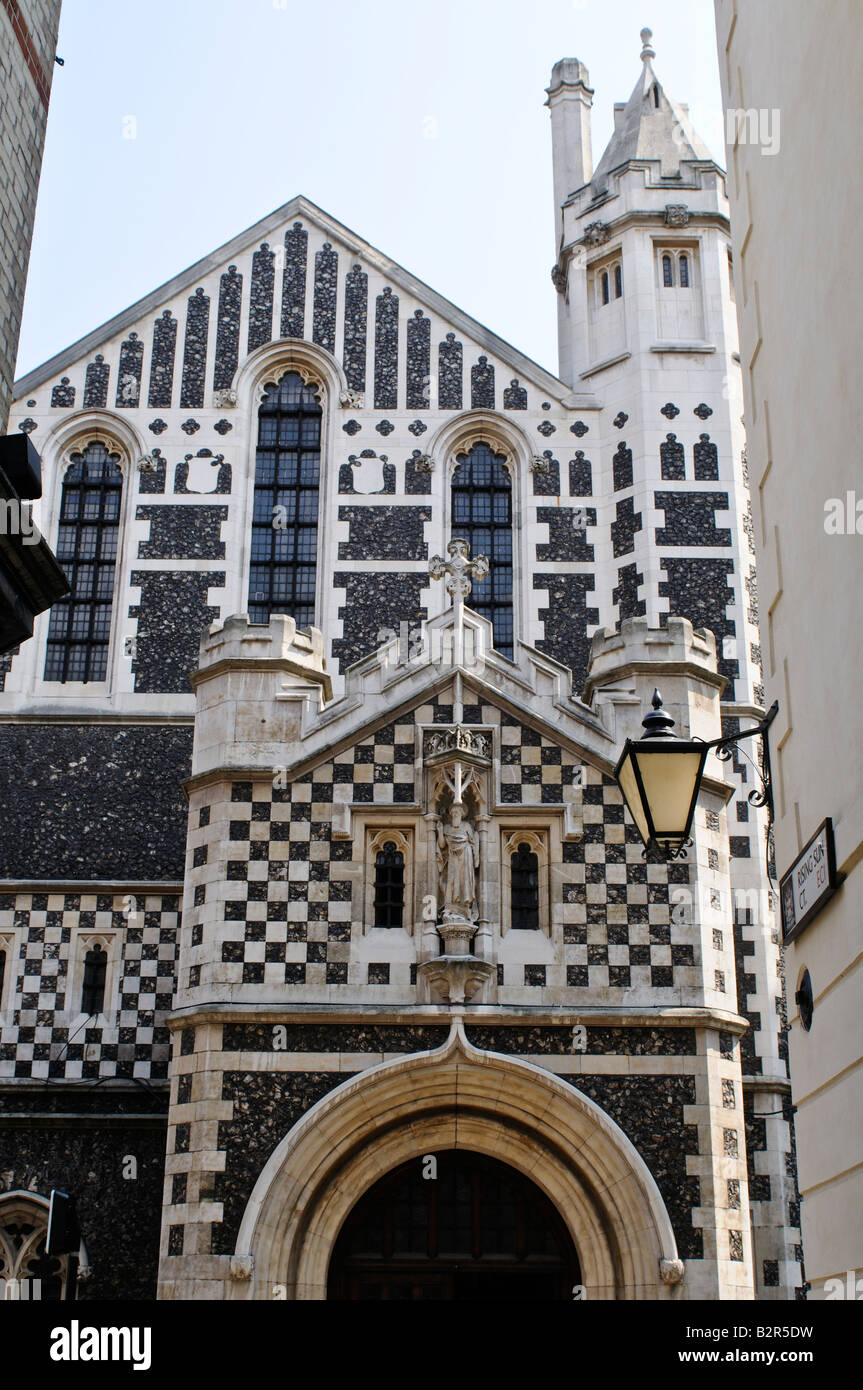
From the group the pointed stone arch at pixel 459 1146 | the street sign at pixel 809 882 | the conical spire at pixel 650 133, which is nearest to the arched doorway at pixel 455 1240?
the pointed stone arch at pixel 459 1146

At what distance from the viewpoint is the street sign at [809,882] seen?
699 cm

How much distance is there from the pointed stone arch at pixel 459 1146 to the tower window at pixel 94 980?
416 centimetres

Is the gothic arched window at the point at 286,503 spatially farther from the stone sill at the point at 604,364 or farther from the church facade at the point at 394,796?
the stone sill at the point at 604,364

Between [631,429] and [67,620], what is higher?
[631,429]

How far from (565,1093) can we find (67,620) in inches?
363

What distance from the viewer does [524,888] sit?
13.9 m

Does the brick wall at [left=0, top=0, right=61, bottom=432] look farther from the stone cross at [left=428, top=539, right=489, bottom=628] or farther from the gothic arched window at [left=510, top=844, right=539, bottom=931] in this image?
the gothic arched window at [left=510, top=844, right=539, bottom=931]

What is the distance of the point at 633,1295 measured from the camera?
493 inches

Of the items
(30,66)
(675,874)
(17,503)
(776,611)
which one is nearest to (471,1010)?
(675,874)

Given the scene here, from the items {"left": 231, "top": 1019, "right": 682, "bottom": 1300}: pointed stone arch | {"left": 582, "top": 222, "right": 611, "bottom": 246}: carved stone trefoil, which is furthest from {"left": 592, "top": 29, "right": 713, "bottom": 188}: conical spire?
{"left": 231, "top": 1019, "right": 682, "bottom": 1300}: pointed stone arch

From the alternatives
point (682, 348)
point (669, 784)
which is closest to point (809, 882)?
point (669, 784)

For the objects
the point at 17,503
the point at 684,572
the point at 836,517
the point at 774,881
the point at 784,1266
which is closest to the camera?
the point at 836,517
